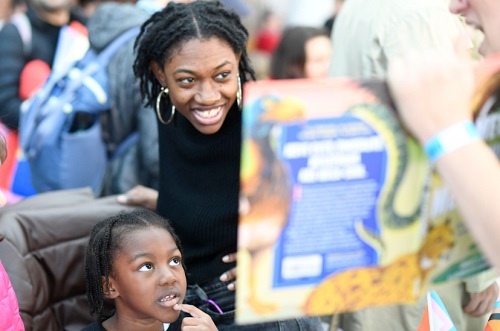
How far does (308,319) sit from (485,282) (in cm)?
86

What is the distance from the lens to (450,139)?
4.89ft

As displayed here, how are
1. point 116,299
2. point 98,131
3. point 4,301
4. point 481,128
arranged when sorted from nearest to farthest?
point 481,128 < point 4,301 < point 116,299 < point 98,131

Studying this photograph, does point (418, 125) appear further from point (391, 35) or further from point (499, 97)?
point (391, 35)

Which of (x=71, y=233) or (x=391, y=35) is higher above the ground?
(x=391, y=35)

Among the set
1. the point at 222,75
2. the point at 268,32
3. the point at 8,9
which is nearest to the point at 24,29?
the point at 8,9

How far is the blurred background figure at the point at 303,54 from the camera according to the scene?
5.33 m

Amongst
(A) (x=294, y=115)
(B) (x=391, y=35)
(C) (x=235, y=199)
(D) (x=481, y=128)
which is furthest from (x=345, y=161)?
(B) (x=391, y=35)

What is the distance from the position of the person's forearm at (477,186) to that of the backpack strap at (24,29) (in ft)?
13.0

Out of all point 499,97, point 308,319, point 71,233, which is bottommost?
point 308,319

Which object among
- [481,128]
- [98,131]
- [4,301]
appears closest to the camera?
[481,128]

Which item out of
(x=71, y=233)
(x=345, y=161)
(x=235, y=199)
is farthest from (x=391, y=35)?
(x=345, y=161)

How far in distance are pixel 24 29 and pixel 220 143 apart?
292cm

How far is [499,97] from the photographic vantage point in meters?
1.68

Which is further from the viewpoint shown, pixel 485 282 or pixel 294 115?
pixel 485 282
